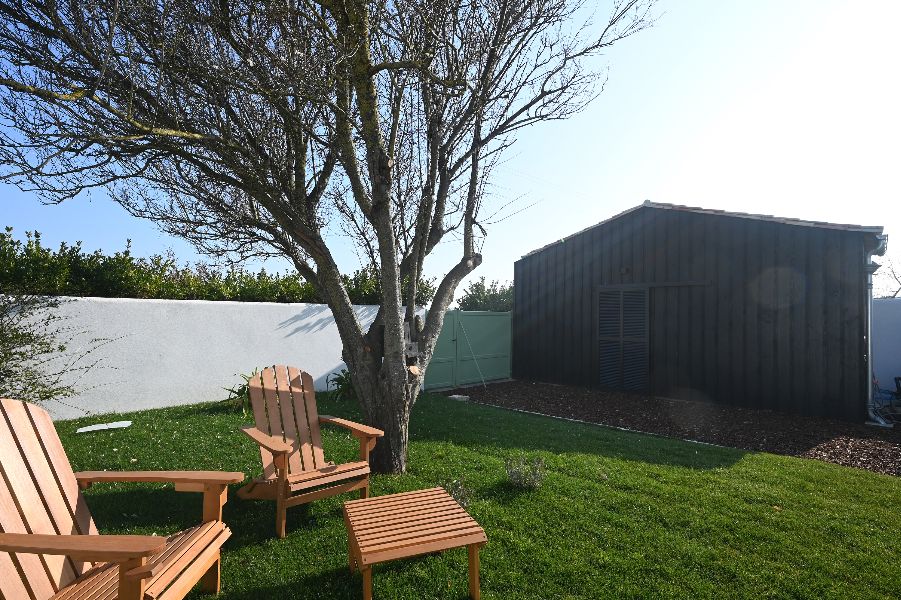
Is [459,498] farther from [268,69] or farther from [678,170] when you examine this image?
[678,170]

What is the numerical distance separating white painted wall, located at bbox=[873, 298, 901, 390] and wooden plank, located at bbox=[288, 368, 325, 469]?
543 inches

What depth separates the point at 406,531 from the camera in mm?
2475

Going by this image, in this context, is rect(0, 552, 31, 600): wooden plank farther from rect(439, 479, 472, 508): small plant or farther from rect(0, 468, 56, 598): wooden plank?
rect(439, 479, 472, 508): small plant

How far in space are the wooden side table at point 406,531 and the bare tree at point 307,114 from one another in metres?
1.42

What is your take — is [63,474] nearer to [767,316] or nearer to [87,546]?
[87,546]

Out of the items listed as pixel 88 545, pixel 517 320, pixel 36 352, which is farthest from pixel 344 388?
pixel 88 545

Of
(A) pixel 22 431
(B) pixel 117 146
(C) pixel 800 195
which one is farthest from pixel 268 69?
(C) pixel 800 195

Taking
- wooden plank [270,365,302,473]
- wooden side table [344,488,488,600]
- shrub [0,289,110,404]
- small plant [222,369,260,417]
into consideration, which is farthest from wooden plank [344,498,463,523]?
shrub [0,289,110,404]

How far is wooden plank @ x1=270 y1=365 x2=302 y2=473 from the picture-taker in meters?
3.69

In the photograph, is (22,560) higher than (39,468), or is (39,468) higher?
(39,468)

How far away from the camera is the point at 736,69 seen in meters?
5.99

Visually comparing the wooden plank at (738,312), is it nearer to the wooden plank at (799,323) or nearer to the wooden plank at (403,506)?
the wooden plank at (799,323)

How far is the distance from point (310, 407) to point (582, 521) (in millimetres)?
2365

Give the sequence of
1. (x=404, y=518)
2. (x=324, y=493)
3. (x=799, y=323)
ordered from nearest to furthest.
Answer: (x=404, y=518) < (x=324, y=493) < (x=799, y=323)
